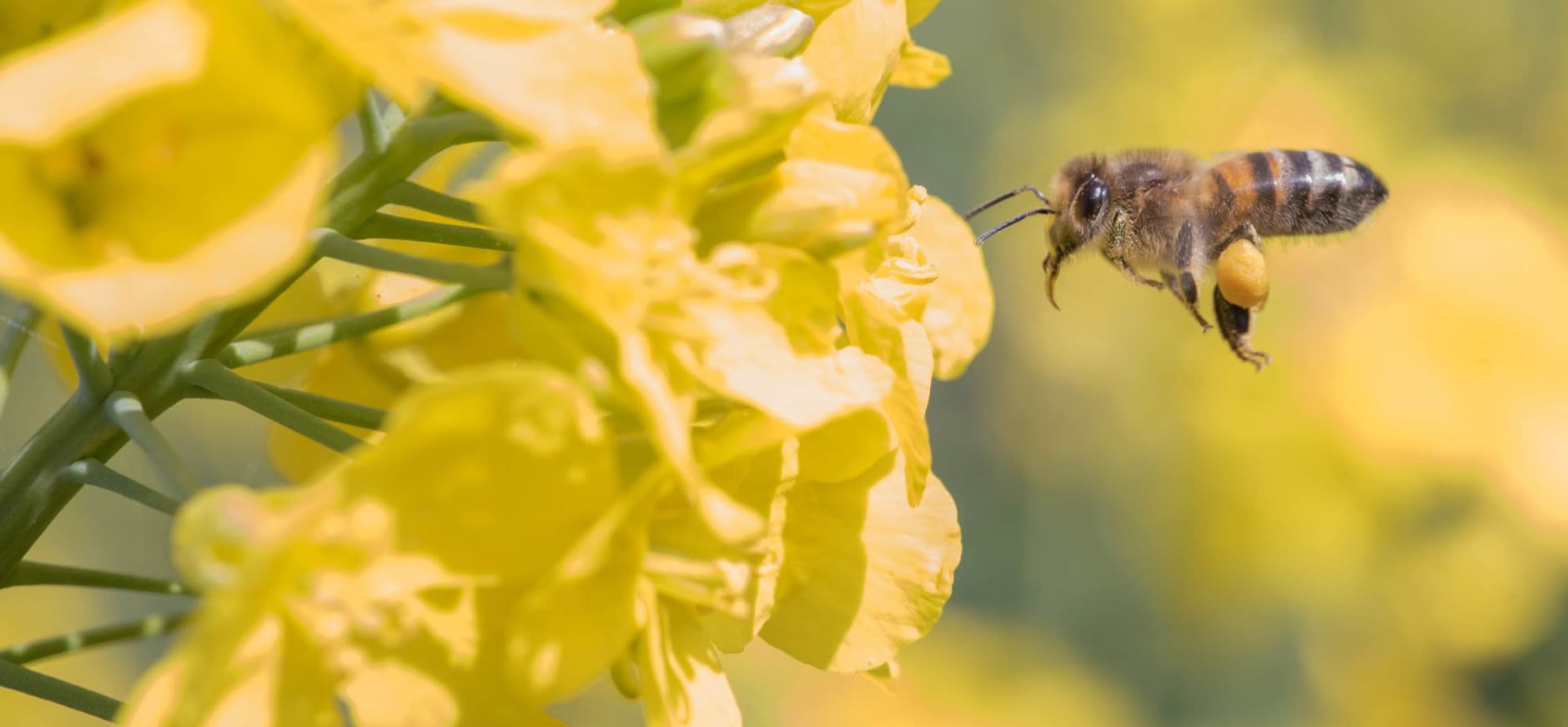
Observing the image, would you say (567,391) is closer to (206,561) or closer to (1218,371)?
(206,561)

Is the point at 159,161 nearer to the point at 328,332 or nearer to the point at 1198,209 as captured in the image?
the point at 328,332

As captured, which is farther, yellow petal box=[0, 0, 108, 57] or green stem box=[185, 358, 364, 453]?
green stem box=[185, 358, 364, 453]

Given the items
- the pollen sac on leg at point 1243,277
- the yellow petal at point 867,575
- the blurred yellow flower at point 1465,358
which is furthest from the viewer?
the blurred yellow flower at point 1465,358

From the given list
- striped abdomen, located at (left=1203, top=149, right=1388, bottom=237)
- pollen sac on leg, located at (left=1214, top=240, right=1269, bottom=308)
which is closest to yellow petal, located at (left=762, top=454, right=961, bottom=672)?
pollen sac on leg, located at (left=1214, top=240, right=1269, bottom=308)

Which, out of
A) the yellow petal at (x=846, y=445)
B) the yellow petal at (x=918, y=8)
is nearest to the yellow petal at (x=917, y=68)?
the yellow petal at (x=918, y=8)

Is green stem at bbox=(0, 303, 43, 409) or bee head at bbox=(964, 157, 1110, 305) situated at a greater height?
green stem at bbox=(0, 303, 43, 409)

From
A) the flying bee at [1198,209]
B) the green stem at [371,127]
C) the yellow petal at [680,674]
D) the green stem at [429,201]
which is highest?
the green stem at [371,127]

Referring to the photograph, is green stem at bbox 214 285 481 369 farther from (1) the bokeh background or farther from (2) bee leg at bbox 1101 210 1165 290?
(1) the bokeh background

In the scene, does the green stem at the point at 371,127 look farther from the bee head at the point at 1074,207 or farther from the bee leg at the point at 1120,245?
the bee leg at the point at 1120,245
